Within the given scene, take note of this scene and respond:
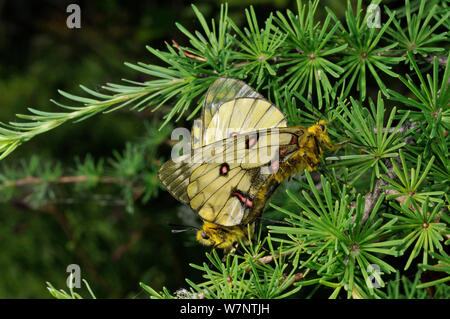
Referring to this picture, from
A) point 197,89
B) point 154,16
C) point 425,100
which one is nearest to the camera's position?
point 425,100

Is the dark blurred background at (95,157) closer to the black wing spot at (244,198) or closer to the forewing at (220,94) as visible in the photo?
the forewing at (220,94)

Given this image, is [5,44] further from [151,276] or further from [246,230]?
[246,230]

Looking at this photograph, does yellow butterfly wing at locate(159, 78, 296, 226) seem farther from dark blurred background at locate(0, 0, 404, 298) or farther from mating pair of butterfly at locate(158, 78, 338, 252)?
dark blurred background at locate(0, 0, 404, 298)

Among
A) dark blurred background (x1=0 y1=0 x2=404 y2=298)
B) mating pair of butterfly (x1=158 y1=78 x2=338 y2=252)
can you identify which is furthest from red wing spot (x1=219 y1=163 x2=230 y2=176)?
dark blurred background (x1=0 y1=0 x2=404 y2=298)

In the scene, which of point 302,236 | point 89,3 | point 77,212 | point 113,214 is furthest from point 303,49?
point 89,3

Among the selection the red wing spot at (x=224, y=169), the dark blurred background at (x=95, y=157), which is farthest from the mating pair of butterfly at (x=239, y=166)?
the dark blurred background at (x=95, y=157)

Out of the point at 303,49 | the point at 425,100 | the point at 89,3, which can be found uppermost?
the point at 89,3

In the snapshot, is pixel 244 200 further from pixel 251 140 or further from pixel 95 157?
pixel 95 157
